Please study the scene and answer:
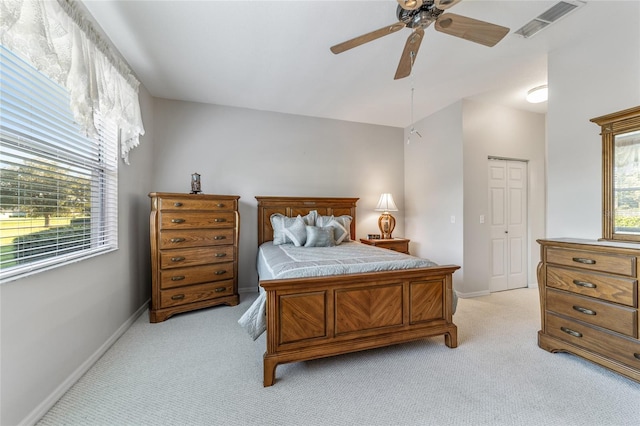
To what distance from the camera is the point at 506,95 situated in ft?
11.1

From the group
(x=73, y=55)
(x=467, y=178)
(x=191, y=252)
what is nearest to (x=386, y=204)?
(x=467, y=178)

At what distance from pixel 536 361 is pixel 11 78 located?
3881 mm

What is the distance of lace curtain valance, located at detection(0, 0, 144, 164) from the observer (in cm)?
122

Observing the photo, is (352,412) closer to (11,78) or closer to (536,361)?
(536,361)

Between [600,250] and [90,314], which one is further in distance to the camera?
[90,314]

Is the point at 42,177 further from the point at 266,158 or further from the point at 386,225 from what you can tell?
the point at 386,225

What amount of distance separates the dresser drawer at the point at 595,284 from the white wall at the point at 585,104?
20.8 inches

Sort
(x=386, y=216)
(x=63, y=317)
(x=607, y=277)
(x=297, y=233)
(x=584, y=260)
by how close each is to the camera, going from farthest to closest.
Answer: (x=386, y=216)
(x=297, y=233)
(x=584, y=260)
(x=607, y=277)
(x=63, y=317)

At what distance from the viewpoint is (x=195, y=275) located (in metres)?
2.98

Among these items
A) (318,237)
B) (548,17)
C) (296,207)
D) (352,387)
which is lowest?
(352,387)

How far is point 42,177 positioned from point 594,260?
12.4 ft

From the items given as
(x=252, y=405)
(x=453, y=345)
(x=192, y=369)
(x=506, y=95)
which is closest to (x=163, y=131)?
(x=192, y=369)

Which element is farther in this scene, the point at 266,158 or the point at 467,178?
the point at 266,158

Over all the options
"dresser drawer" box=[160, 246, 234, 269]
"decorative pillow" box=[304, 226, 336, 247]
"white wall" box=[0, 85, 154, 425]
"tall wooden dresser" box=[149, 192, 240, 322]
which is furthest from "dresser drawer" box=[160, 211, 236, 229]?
"decorative pillow" box=[304, 226, 336, 247]
